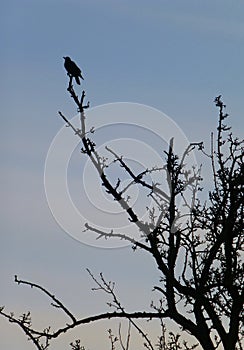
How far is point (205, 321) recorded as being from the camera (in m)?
7.18

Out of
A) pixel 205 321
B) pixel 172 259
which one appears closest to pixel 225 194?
pixel 172 259

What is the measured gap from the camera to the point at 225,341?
7.01 m

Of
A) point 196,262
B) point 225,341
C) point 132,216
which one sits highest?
point 132,216

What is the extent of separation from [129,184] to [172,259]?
933 millimetres

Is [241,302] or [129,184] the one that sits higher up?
[129,184]

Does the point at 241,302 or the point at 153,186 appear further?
the point at 153,186

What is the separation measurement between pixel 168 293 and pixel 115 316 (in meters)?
0.61

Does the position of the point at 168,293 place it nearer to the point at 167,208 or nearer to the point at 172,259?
the point at 172,259

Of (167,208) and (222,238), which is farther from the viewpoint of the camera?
(167,208)

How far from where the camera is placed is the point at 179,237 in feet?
24.1

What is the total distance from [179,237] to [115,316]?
1074 mm

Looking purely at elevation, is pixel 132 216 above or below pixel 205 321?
above

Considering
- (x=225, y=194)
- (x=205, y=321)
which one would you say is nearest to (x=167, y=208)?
(x=225, y=194)

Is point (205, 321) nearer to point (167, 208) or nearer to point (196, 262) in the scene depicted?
point (196, 262)
